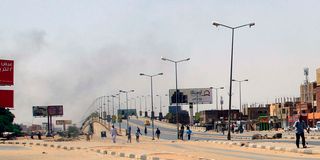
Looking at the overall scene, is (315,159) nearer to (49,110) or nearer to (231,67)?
(231,67)

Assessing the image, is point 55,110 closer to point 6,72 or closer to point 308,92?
point 6,72

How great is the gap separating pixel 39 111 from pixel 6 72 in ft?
242

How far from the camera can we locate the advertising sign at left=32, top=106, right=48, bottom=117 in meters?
171

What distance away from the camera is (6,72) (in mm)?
99438

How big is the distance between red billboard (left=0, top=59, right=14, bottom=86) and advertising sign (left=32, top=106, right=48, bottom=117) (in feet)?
237

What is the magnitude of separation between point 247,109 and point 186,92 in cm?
5528

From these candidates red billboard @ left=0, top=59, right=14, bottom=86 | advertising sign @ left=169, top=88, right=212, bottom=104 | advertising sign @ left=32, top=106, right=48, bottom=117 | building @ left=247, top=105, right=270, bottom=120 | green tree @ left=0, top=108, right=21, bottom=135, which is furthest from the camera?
building @ left=247, top=105, right=270, bottom=120

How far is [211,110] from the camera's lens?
19338 cm

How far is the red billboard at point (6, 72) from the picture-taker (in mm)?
98625

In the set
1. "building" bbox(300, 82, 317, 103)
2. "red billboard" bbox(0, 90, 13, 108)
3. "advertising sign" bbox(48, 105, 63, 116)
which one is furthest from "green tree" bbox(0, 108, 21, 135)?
"building" bbox(300, 82, 317, 103)

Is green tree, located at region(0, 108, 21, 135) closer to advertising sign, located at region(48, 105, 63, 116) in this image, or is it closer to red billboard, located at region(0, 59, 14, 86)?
red billboard, located at region(0, 59, 14, 86)

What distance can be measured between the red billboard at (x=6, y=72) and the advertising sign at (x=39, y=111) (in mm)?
72182

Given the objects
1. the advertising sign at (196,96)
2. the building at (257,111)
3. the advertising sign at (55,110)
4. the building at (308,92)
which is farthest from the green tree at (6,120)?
the building at (257,111)

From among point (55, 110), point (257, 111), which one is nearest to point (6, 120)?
point (55, 110)
